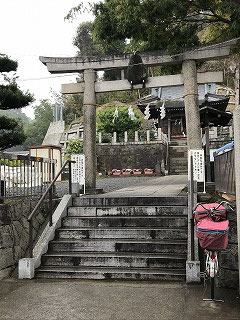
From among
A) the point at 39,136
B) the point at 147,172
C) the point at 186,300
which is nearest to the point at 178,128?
the point at 147,172

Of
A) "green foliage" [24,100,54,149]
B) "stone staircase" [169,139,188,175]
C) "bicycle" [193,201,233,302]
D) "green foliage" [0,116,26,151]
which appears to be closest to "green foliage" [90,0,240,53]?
"green foliage" [0,116,26,151]

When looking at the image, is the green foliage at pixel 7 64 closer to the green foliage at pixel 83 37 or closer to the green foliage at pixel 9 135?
the green foliage at pixel 9 135

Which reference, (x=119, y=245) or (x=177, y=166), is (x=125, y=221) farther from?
(x=177, y=166)

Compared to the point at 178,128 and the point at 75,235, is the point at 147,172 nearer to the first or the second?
the point at 178,128

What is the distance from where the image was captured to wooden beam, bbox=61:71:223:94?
1046cm

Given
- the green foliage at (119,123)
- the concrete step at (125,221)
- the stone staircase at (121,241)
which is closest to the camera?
the stone staircase at (121,241)

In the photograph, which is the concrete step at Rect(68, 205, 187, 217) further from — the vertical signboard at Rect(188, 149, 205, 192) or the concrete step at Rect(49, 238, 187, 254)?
the vertical signboard at Rect(188, 149, 205, 192)

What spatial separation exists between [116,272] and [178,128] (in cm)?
2853

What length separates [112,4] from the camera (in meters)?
11.6

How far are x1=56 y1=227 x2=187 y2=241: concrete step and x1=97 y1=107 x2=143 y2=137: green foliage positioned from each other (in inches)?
1004

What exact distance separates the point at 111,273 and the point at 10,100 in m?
7.53

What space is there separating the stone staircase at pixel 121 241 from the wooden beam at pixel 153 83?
4.70m

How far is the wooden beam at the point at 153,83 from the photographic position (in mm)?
10461

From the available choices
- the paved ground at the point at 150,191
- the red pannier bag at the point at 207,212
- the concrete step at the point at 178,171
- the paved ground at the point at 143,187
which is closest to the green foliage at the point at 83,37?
the concrete step at the point at 178,171
